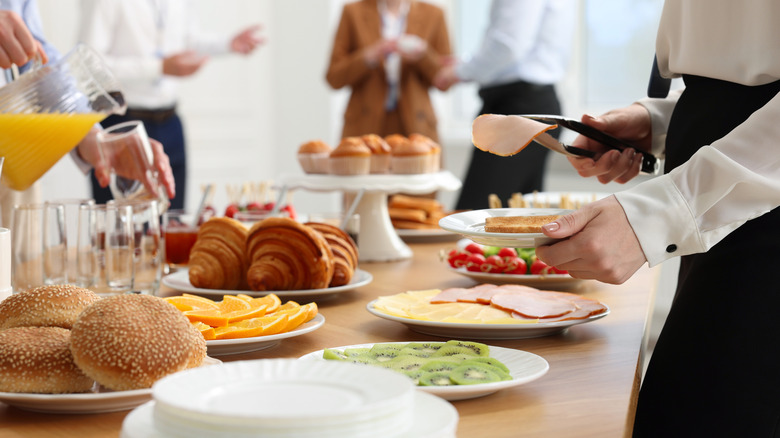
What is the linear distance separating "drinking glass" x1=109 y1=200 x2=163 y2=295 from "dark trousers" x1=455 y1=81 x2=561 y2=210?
6.56 ft

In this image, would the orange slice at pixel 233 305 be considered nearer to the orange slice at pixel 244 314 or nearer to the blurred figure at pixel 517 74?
the orange slice at pixel 244 314

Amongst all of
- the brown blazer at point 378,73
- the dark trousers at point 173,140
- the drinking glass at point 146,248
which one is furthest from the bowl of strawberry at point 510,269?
the brown blazer at point 378,73

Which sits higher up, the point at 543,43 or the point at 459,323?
the point at 543,43

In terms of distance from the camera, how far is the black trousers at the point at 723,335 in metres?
1.11

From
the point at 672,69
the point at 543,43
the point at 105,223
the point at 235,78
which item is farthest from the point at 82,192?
the point at 672,69

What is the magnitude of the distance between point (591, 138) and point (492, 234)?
1.39 feet

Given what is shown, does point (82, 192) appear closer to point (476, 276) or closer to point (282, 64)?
point (282, 64)

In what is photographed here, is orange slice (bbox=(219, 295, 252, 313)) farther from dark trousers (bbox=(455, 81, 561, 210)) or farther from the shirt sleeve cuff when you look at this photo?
dark trousers (bbox=(455, 81, 561, 210))

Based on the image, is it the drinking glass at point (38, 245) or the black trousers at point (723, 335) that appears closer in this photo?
the black trousers at point (723, 335)

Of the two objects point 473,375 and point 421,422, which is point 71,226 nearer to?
point 473,375

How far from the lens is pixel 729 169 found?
1.02 m

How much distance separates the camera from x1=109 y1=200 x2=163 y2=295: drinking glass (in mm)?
1359

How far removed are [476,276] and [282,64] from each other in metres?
4.55

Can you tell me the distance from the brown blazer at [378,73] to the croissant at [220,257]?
9.80 feet
